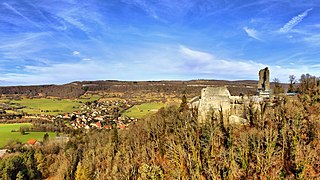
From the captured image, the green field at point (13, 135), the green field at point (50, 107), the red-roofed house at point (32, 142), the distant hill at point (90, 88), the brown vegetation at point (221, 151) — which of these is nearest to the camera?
the brown vegetation at point (221, 151)

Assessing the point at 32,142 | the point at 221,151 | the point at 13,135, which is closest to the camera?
the point at 221,151

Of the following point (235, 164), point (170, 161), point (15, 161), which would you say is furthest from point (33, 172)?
point (235, 164)

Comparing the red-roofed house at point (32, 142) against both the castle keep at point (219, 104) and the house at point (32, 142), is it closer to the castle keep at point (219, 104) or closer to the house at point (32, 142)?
the house at point (32, 142)

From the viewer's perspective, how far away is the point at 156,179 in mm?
27391

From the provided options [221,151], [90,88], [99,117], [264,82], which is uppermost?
[264,82]

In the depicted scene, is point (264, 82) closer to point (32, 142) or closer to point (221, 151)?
point (221, 151)

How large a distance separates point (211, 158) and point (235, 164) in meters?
3.20

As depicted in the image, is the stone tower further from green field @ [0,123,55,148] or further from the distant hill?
the distant hill

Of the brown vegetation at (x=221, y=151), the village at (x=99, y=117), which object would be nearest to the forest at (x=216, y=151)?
the brown vegetation at (x=221, y=151)

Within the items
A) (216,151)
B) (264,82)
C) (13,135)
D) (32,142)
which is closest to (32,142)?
(32,142)

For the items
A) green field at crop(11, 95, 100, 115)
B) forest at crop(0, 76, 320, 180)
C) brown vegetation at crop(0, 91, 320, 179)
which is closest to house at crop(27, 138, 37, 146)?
forest at crop(0, 76, 320, 180)

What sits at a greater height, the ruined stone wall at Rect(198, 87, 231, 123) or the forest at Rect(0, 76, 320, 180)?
the ruined stone wall at Rect(198, 87, 231, 123)

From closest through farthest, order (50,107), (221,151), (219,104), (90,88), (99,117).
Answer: (221,151)
(219,104)
(99,117)
(50,107)
(90,88)

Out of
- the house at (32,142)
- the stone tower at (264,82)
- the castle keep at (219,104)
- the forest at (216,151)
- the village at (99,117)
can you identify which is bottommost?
the house at (32,142)
